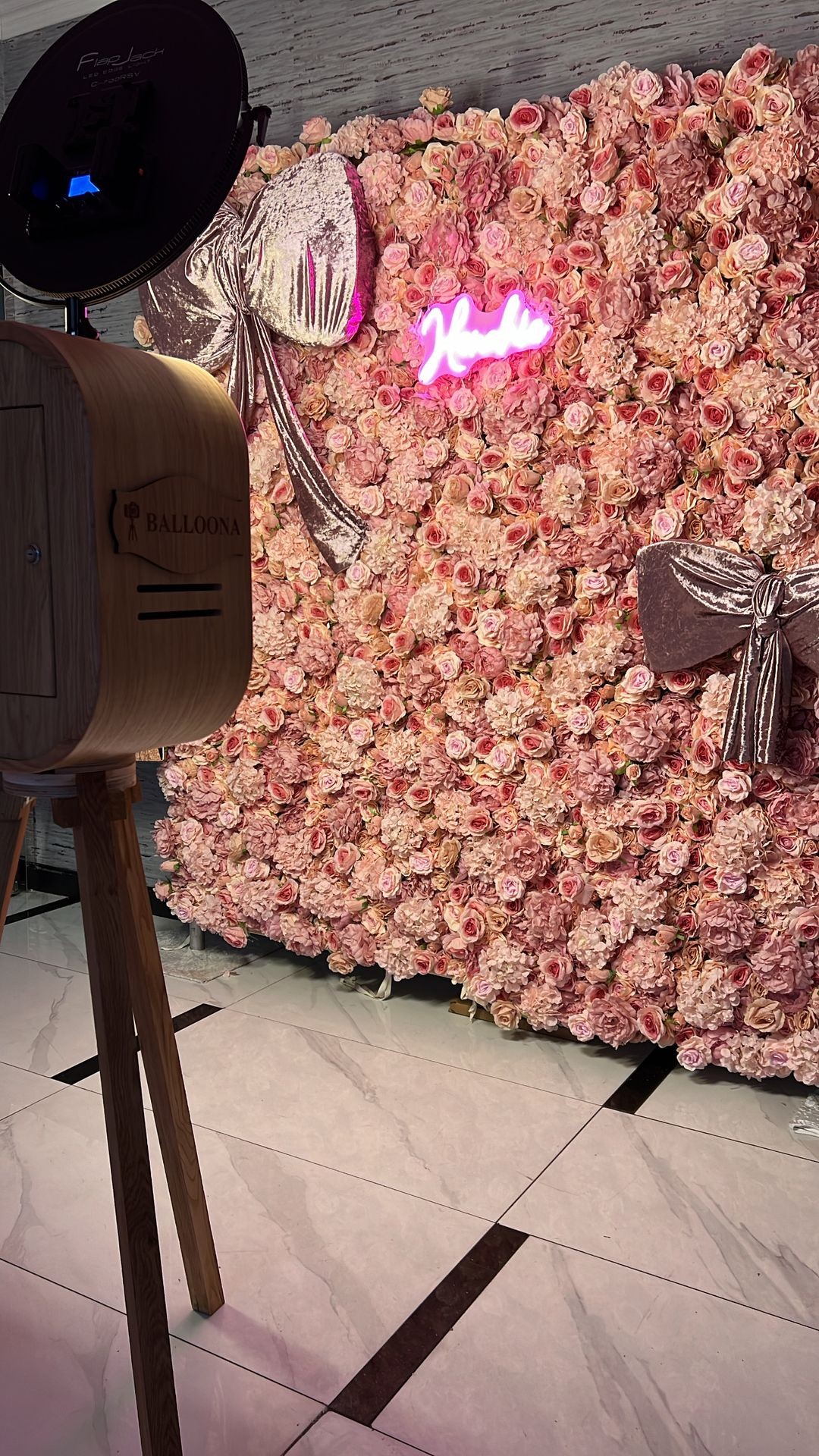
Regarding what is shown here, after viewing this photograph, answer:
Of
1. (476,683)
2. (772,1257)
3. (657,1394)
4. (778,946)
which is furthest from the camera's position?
(476,683)

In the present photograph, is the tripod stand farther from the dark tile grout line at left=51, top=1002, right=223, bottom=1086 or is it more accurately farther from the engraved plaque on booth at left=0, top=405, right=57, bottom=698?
the dark tile grout line at left=51, top=1002, right=223, bottom=1086

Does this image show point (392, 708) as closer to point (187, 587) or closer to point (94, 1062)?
point (94, 1062)

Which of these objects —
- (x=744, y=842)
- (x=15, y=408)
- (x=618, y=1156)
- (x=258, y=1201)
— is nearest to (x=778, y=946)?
(x=744, y=842)

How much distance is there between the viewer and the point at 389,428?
278 centimetres

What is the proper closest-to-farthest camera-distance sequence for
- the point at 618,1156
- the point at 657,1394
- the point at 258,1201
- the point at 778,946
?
the point at 657,1394 → the point at 258,1201 → the point at 618,1156 → the point at 778,946

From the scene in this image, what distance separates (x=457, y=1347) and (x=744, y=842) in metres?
1.19

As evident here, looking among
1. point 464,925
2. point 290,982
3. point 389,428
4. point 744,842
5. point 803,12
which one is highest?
point 803,12

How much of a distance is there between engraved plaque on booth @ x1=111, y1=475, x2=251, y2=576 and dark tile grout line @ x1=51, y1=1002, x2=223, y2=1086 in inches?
55.6

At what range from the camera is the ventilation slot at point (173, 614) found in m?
1.28

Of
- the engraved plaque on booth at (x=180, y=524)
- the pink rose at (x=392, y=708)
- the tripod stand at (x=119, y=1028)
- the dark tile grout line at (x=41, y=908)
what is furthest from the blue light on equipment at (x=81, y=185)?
the dark tile grout line at (x=41, y=908)

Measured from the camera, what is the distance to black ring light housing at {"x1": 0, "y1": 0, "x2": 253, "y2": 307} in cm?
130

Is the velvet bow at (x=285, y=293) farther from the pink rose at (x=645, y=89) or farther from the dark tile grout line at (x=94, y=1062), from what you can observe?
the dark tile grout line at (x=94, y=1062)

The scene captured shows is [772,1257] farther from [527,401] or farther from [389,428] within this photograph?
[389,428]

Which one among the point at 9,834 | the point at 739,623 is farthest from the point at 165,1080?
the point at 739,623
